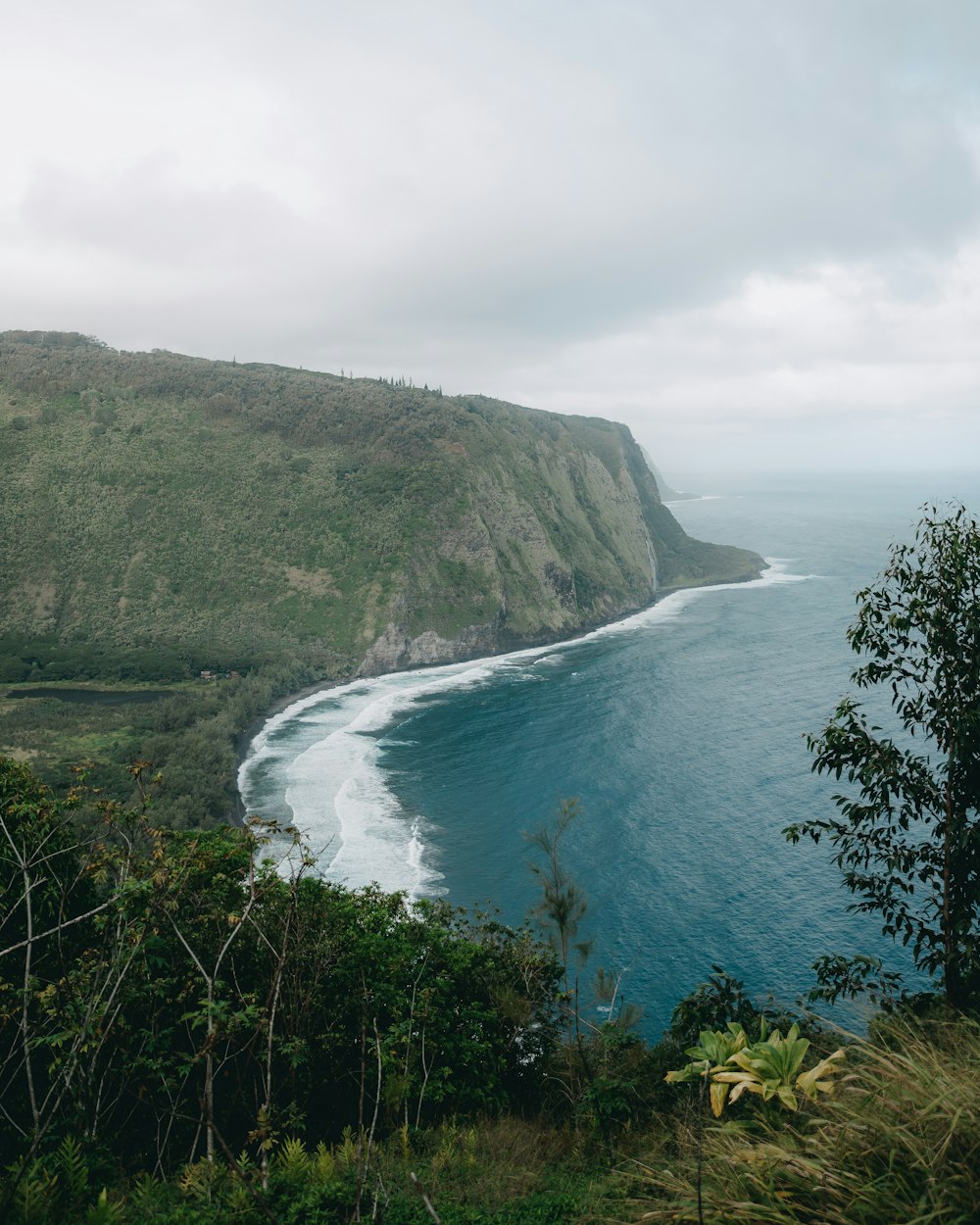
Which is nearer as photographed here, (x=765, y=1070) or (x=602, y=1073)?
(x=765, y=1070)

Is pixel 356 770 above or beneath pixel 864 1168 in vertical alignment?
beneath

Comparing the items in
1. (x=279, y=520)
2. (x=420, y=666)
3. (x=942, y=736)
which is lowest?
(x=420, y=666)

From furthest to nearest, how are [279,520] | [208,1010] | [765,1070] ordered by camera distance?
[279,520] < [208,1010] < [765,1070]

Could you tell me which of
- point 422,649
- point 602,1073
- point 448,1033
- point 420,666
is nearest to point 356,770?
point 420,666

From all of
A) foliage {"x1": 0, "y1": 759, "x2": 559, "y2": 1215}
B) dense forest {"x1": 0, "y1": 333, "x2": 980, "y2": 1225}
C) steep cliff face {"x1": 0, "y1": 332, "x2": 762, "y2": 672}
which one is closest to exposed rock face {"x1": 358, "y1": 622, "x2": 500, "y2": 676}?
steep cliff face {"x1": 0, "y1": 332, "x2": 762, "y2": 672}

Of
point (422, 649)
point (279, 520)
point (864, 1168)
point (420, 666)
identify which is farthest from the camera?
point (279, 520)

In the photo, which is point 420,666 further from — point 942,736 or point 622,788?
point 942,736

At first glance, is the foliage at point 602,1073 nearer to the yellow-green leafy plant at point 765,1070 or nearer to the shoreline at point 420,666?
the yellow-green leafy plant at point 765,1070

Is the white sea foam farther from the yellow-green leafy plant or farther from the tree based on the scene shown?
the yellow-green leafy plant
